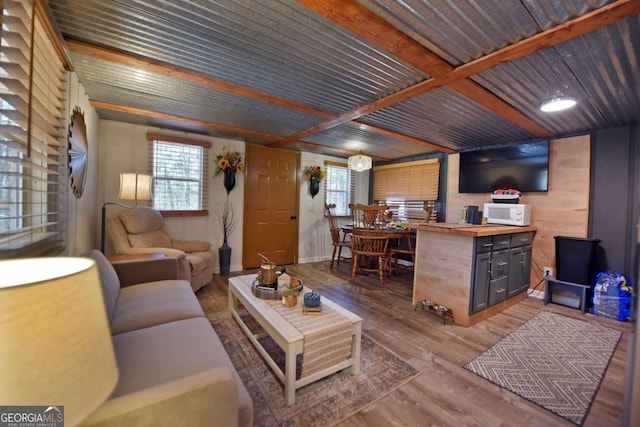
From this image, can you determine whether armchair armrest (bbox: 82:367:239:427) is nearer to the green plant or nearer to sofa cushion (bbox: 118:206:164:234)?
sofa cushion (bbox: 118:206:164:234)

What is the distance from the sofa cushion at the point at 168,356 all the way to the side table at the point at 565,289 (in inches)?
153

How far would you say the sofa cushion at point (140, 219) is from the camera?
310 centimetres

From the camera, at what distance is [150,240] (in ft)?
10.7

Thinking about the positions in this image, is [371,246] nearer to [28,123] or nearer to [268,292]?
[268,292]

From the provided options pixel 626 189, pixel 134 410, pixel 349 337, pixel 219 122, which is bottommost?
pixel 349 337

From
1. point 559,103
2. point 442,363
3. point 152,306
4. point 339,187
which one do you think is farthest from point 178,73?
point 339,187

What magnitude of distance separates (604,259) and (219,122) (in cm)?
515

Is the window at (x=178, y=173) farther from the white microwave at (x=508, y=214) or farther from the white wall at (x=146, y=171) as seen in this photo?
the white microwave at (x=508, y=214)

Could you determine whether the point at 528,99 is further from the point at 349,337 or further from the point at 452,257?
the point at 349,337

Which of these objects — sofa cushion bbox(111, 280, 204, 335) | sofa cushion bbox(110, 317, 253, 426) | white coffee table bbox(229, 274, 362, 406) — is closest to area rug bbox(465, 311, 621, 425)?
white coffee table bbox(229, 274, 362, 406)

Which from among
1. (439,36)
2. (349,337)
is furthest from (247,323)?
(439,36)

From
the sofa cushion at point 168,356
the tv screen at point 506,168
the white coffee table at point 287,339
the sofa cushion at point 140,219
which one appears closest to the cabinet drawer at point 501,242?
the tv screen at point 506,168

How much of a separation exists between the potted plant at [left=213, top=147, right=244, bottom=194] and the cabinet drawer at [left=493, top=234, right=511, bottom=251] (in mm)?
3660

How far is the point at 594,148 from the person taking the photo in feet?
→ 10.7
